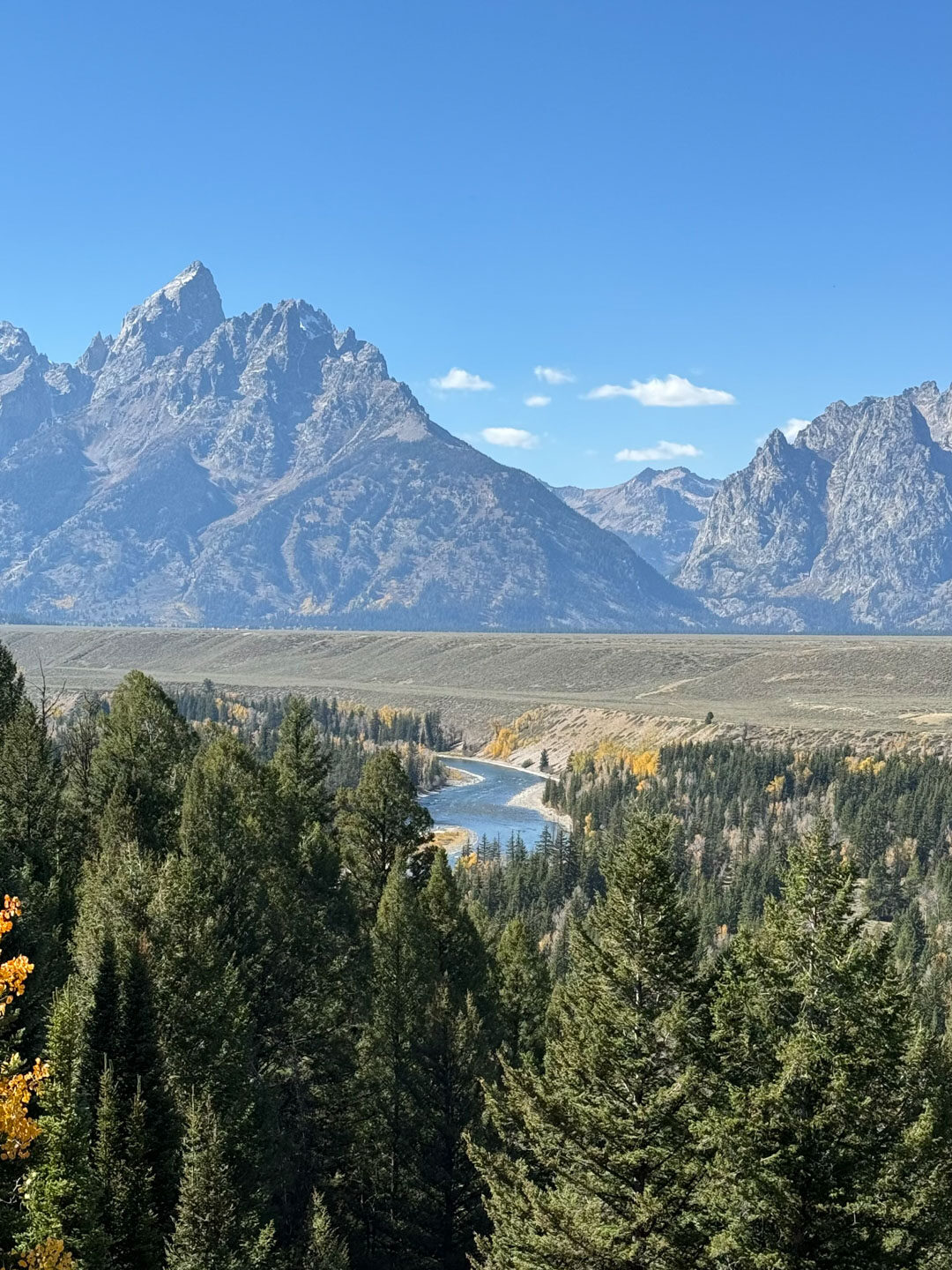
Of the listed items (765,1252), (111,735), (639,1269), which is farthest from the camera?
(111,735)

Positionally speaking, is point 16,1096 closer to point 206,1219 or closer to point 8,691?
point 206,1219

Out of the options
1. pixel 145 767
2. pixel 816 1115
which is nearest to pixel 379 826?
pixel 145 767

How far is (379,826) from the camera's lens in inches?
2088

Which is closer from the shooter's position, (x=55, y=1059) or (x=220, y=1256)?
(x=55, y=1059)

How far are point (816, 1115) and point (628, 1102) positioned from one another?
377cm

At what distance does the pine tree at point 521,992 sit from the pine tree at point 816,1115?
2574cm

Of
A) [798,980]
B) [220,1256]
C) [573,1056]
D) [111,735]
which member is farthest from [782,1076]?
[111,735]

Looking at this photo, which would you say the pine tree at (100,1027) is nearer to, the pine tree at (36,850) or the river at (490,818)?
the pine tree at (36,850)

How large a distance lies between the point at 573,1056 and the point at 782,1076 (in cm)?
464

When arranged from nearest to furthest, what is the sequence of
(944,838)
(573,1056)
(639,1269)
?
(639,1269) < (573,1056) < (944,838)

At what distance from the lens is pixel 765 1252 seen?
18.5 m

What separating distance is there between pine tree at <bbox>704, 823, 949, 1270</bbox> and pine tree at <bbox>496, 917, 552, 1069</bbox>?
25.7 metres

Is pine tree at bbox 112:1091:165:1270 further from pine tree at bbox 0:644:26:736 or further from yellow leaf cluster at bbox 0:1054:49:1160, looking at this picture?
pine tree at bbox 0:644:26:736

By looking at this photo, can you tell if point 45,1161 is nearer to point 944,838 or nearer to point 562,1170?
point 562,1170
